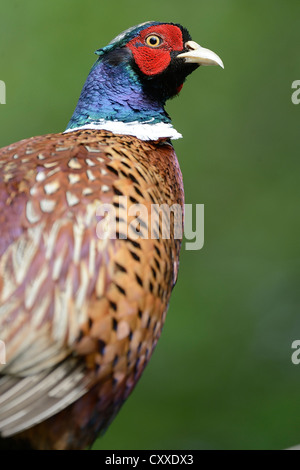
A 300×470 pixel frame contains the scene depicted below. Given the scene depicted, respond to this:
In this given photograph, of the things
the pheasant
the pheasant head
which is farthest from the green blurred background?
the pheasant

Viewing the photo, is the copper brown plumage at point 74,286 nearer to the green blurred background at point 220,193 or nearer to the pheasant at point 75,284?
the pheasant at point 75,284

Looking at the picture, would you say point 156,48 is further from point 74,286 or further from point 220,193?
point 220,193

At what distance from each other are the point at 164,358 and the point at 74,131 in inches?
98.0

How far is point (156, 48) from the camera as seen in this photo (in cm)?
252

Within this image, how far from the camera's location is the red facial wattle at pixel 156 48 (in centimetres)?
248

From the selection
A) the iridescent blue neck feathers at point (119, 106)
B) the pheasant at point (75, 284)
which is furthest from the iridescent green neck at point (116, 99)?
the pheasant at point (75, 284)

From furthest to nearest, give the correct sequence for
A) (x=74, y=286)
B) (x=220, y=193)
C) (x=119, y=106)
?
1. (x=220, y=193)
2. (x=119, y=106)
3. (x=74, y=286)

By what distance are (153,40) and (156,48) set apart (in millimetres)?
35

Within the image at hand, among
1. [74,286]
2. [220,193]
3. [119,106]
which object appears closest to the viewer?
[74,286]

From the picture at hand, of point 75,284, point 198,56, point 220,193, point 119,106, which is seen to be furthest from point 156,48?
point 220,193

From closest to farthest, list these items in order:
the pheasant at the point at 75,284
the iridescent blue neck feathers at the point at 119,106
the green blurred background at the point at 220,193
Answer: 1. the pheasant at the point at 75,284
2. the iridescent blue neck feathers at the point at 119,106
3. the green blurred background at the point at 220,193

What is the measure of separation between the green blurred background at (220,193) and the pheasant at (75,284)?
2265 mm

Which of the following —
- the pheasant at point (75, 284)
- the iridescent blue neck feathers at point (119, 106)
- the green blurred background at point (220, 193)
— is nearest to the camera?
the pheasant at point (75, 284)

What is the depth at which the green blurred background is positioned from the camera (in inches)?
175
